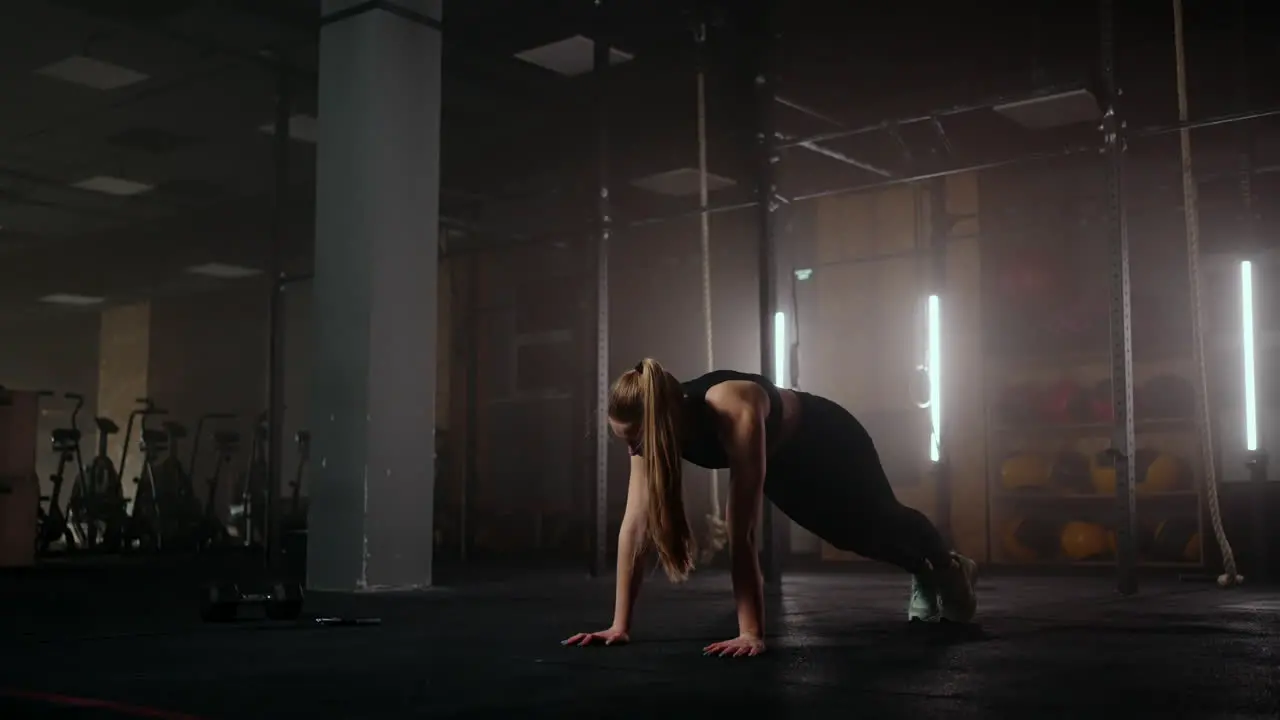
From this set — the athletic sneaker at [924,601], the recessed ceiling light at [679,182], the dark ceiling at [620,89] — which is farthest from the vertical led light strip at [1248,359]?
the recessed ceiling light at [679,182]

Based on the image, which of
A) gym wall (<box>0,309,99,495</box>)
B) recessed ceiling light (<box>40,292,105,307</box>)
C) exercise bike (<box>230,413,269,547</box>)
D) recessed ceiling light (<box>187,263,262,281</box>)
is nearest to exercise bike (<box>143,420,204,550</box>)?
exercise bike (<box>230,413,269,547</box>)

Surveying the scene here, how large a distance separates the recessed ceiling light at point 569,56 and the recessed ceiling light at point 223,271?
7582 millimetres

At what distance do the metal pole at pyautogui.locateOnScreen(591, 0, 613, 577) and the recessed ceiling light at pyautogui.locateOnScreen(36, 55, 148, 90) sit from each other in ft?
11.5

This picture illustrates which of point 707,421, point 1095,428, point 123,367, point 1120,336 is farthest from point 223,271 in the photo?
point 707,421

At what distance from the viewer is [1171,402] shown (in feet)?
24.2

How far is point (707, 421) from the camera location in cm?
302

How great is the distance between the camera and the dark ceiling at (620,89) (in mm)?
7094

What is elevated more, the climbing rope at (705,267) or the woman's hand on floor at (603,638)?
the climbing rope at (705,267)

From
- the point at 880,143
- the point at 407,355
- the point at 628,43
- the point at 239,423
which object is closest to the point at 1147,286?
the point at 880,143

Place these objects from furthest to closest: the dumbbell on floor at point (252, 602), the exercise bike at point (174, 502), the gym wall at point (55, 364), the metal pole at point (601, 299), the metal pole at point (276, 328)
Result: 1. the gym wall at point (55, 364)
2. the exercise bike at point (174, 502)
3. the metal pole at point (276, 328)
4. the metal pole at point (601, 299)
5. the dumbbell on floor at point (252, 602)

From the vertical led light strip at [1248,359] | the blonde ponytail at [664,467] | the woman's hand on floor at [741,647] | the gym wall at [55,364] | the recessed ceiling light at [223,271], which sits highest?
the recessed ceiling light at [223,271]

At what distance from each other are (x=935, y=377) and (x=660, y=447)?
18.4 ft

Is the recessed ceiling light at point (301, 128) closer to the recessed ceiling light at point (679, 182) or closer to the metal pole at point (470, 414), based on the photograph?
the metal pole at point (470, 414)

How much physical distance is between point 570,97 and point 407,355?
130 inches
